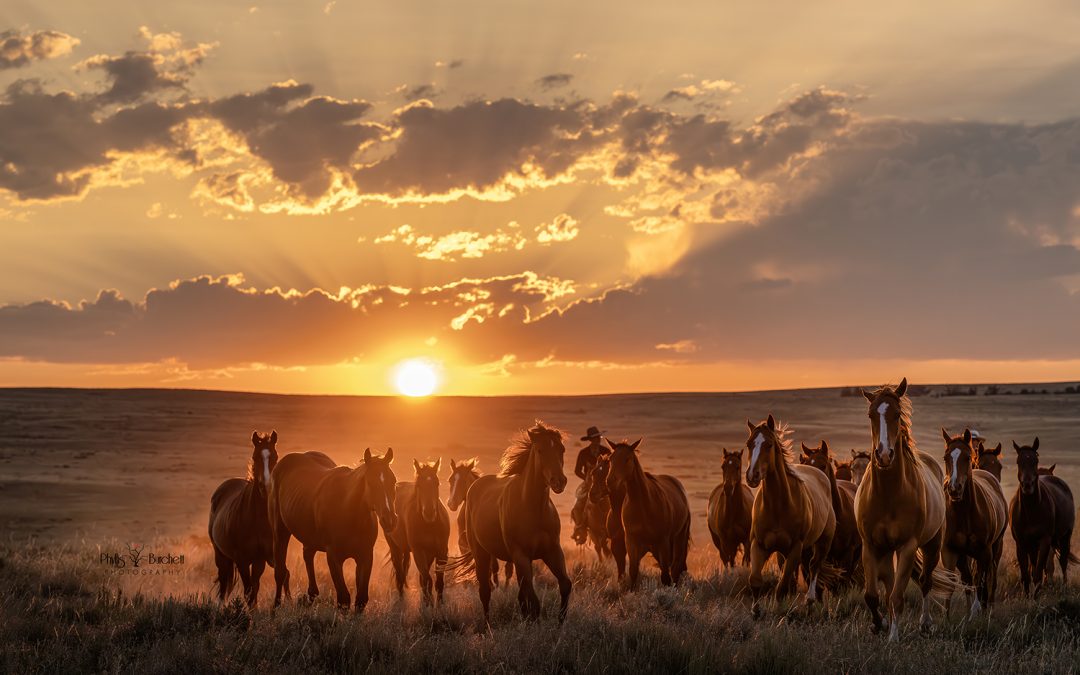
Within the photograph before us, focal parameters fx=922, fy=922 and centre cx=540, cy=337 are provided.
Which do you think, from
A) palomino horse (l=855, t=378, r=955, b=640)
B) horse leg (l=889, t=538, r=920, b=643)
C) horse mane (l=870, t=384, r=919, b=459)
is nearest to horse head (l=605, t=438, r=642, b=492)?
palomino horse (l=855, t=378, r=955, b=640)

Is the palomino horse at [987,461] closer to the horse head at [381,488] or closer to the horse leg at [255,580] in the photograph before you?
the horse head at [381,488]

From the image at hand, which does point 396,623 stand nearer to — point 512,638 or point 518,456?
point 512,638

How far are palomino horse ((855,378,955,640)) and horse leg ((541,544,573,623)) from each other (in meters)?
3.42

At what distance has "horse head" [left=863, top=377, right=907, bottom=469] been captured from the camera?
999 cm

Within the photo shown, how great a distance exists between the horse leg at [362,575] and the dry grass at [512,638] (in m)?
0.35

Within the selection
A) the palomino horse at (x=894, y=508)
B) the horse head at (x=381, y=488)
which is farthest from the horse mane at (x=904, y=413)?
the horse head at (x=381, y=488)

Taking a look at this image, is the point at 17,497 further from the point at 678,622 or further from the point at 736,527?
the point at 678,622

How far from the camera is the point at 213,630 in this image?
9.45 m

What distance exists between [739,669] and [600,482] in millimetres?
6128

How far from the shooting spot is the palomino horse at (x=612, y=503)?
1384 cm

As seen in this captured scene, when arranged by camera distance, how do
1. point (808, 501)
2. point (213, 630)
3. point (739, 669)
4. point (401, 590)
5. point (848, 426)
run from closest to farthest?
point (739, 669)
point (213, 630)
point (808, 501)
point (401, 590)
point (848, 426)

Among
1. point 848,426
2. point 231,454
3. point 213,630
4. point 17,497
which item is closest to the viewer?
point 213,630

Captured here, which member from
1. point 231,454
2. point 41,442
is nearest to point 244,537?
point 231,454

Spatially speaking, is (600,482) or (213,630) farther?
(600,482)
